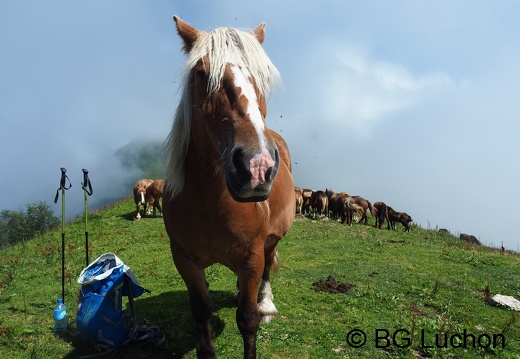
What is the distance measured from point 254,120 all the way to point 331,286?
18.0ft

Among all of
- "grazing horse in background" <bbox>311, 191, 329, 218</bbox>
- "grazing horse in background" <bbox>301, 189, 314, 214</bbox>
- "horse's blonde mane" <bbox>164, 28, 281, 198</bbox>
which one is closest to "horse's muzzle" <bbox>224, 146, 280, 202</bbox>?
"horse's blonde mane" <bbox>164, 28, 281, 198</bbox>

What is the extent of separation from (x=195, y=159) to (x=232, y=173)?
97 cm

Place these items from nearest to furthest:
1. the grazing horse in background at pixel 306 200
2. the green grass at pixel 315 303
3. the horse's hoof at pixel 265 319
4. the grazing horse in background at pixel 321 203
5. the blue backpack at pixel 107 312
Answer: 1. the blue backpack at pixel 107 312
2. the green grass at pixel 315 303
3. the horse's hoof at pixel 265 319
4. the grazing horse in background at pixel 321 203
5. the grazing horse in background at pixel 306 200

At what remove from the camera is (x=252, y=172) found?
208cm

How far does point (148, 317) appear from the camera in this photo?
520 cm

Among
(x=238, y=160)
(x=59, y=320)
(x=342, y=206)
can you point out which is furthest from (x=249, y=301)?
(x=342, y=206)

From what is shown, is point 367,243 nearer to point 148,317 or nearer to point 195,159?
point 148,317

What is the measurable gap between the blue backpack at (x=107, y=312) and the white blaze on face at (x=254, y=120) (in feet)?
9.93

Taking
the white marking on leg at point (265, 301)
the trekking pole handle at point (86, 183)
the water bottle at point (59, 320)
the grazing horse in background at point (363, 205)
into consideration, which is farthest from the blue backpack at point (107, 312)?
the grazing horse in background at point (363, 205)

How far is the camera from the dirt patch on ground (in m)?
6.72

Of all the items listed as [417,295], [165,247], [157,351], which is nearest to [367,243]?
[417,295]

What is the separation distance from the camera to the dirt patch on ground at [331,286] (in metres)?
6.72

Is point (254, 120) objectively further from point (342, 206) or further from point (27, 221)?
point (27, 221)

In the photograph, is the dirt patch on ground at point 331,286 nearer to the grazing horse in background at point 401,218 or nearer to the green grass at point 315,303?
→ the green grass at point 315,303
